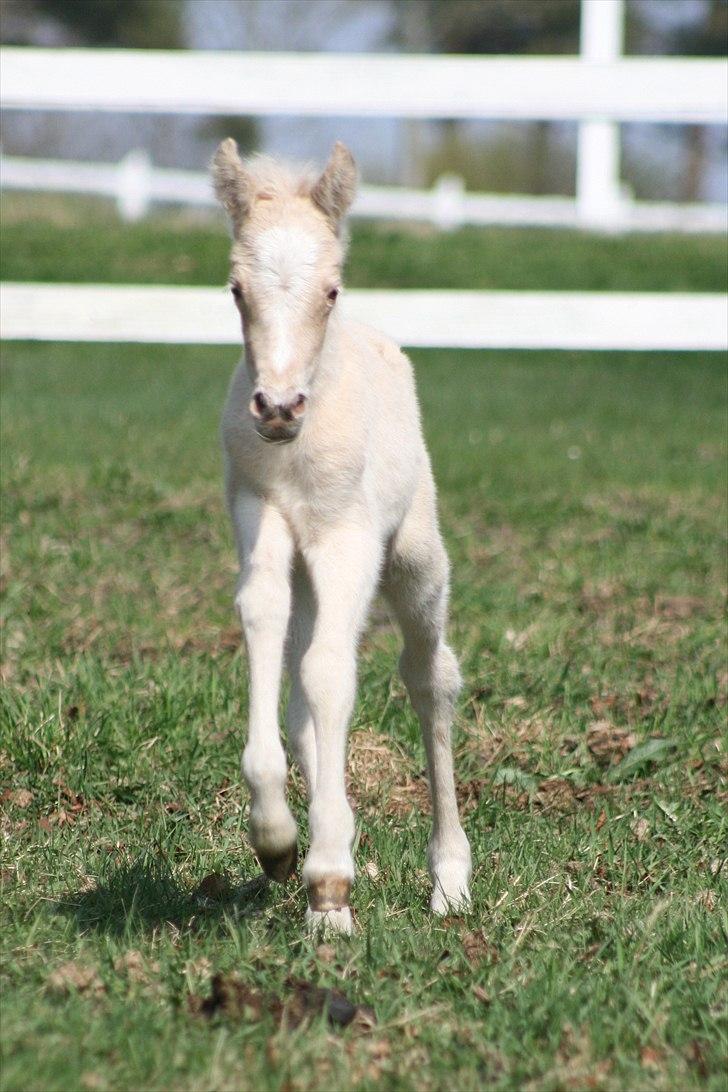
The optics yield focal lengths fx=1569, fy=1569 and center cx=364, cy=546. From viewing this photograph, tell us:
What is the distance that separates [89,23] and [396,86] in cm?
2635

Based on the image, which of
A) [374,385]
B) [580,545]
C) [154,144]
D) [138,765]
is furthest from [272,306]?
[154,144]

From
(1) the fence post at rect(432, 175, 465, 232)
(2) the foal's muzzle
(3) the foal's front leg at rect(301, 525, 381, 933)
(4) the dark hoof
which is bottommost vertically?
(1) the fence post at rect(432, 175, 465, 232)

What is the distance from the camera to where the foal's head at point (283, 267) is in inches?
109

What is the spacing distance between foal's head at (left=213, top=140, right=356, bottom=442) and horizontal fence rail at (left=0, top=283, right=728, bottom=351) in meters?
2.60

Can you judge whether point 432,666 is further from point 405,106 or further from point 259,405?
point 405,106

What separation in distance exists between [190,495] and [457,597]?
1864mm

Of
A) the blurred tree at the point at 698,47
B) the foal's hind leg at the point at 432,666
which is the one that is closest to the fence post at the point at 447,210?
the blurred tree at the point at 698,47

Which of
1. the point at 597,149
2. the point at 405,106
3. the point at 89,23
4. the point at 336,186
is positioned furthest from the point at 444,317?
the point at 89,23

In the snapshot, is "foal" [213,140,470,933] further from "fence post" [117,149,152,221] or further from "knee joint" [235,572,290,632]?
"fence post" [117,149,152,221]

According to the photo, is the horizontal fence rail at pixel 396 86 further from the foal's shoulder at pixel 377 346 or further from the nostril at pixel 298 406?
the nostril at pixel 298 406

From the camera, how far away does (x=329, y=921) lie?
2924 millimetres

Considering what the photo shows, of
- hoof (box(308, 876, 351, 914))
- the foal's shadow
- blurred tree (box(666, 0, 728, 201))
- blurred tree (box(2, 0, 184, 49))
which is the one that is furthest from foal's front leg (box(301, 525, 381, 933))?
blurred tree (box(2, 0, 184, 49))

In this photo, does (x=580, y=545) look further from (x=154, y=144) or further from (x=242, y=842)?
(x=154, y=144)

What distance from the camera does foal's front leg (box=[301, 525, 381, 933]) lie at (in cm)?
288
